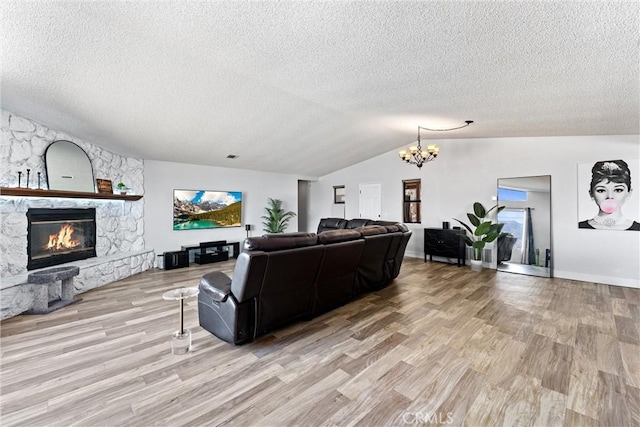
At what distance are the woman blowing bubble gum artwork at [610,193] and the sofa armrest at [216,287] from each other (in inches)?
238

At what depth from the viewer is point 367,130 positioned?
5.77 metres

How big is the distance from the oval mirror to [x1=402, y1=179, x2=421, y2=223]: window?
6778 mm

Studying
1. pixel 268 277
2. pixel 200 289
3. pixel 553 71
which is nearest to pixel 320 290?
pixel 268 277

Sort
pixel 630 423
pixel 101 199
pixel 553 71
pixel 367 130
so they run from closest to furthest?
pixel 630 423
pixel 553 71
pixel 101 199
pixel 367 130

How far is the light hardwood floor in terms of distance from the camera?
1.79 meters

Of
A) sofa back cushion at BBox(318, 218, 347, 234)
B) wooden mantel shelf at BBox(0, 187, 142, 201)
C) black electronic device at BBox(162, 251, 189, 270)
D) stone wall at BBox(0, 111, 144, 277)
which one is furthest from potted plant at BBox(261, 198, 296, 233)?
stone wall at BBox(0, 111, 144, 277)

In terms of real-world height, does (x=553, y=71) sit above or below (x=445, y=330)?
above

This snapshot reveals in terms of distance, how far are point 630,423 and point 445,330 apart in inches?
54.5

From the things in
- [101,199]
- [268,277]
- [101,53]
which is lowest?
[268,277]

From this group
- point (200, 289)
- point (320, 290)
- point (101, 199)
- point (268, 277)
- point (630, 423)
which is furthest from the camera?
point (101, 199)

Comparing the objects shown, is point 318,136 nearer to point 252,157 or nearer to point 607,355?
point 252,157

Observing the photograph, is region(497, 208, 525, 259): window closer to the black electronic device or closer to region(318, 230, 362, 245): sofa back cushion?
region(318, 230, 362, 245): sofa back cushion

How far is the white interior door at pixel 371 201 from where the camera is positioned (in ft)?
26.2

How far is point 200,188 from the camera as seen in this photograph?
22.0 ft
